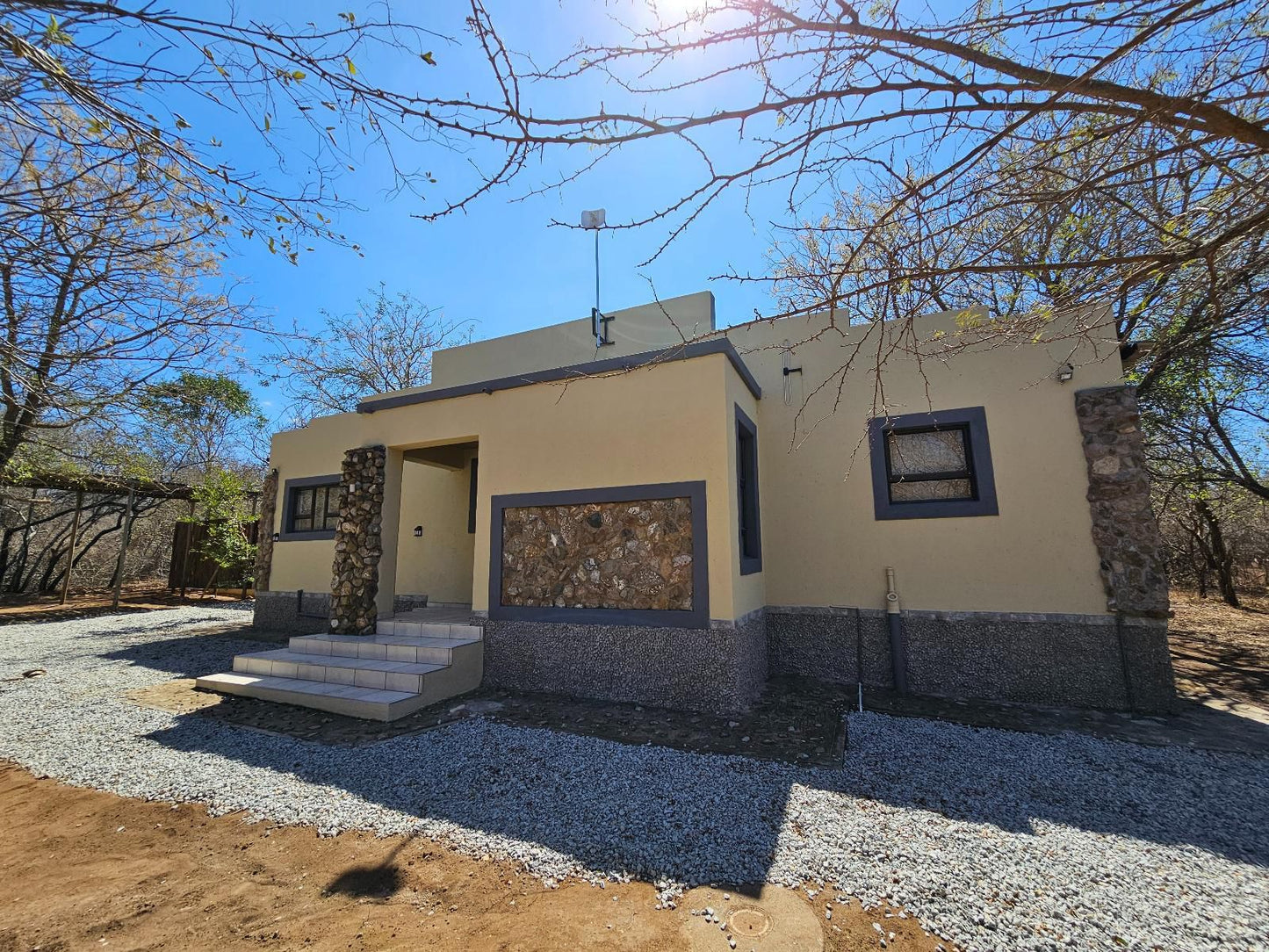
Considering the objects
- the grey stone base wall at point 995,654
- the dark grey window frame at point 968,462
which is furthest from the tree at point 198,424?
the dark grey window frame at point 968,462

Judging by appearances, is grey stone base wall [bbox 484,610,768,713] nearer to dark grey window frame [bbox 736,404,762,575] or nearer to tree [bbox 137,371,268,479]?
dark grey window frame [bbox 736,404,762,575]

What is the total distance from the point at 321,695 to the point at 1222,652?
12036 millimetres

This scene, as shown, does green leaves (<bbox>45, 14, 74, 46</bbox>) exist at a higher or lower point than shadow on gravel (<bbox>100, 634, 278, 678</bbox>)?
higher

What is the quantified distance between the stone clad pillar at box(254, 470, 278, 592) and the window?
45 cm

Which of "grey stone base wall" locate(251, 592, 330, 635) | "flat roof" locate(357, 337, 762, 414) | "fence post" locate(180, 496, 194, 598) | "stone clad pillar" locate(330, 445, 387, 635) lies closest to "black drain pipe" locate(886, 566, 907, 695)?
"flat roof" locate(357, 337, 762, 414)

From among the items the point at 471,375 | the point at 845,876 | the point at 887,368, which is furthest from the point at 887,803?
the point at 471,375

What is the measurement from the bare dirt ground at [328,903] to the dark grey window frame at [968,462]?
180 inches

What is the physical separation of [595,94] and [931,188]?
6.21ft

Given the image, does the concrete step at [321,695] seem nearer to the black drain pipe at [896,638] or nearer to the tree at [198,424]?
the tree at [198,424]

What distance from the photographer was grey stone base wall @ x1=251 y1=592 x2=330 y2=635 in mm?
9172

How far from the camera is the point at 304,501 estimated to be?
9.91 meters

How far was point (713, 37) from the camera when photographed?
2.11 m

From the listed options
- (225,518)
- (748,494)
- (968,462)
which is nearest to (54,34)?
(748,494)

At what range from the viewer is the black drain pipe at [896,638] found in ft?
18.5
